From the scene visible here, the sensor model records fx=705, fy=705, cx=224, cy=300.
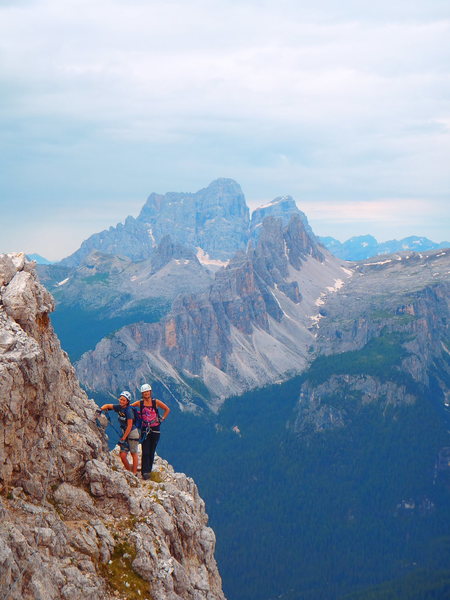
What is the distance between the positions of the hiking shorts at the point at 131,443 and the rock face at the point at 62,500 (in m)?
2.41

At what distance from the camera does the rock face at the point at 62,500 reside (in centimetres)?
3988

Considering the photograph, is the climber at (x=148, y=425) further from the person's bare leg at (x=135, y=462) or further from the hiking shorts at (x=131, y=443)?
the person's bare leg at (x=135, y=462)

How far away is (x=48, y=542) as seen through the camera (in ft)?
133

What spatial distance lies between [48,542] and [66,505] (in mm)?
4287

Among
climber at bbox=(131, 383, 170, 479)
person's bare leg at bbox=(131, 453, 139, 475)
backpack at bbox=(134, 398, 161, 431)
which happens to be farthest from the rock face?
backpack at bbox=(134, 398, 161, 431)

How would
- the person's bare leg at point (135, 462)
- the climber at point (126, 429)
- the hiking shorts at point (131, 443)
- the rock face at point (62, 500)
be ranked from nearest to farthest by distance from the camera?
the rock face at point (62, 500) → the climber at point (126, 429) → the hiking shorts at point (131, 443) → the person's bare leg at point (135, 462)

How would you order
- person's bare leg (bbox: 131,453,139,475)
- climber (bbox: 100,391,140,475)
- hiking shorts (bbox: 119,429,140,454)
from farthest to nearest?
person's bare leg (bbox: 131,453,139,475) < hiking shorts (bbox: 119,429,140,454) < climber (bbox: 100,391,140,475)

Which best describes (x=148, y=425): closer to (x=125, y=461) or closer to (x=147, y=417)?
(x=147, y=417)

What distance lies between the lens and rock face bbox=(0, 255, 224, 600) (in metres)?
39.9

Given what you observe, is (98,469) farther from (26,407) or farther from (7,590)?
(7,590)

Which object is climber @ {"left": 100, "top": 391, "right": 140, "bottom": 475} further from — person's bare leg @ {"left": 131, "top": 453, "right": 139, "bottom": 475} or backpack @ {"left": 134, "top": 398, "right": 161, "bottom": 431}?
backpack @ {"left": 134, "top": 398, "right": 161, "bottom": 431}

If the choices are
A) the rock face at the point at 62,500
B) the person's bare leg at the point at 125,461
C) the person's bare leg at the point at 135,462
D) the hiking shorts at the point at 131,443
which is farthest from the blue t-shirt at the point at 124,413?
the person's bare leg at the point at 125,461

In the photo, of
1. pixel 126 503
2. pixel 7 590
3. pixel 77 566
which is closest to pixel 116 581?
pixel 77 566

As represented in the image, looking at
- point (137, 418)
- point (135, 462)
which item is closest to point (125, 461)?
point (135, 462)
